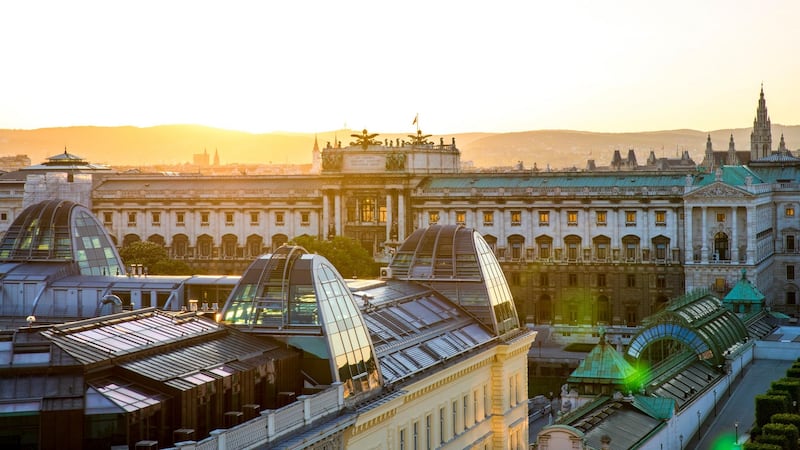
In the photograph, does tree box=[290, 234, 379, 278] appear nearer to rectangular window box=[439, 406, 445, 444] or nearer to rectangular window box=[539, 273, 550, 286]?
rectangular window box=[539, 273, 550, 286]

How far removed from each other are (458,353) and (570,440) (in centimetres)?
914

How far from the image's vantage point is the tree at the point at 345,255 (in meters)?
172

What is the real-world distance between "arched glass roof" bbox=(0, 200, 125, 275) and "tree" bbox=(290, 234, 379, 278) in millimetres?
68047

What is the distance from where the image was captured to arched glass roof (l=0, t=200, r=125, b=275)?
99.2 metres

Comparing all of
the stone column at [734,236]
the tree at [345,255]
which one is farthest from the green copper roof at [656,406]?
the stone column at [734,236]

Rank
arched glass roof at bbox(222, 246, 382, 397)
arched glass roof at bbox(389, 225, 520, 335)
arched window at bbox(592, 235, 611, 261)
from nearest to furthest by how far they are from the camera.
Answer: arched glass roof at bbox(222, 246, 382, 397) < arched glass roof at bbox(389, 225, 520, 335) < arched window at bbox(592, 235, 611, 261)

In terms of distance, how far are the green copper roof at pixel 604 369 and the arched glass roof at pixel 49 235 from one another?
118 ft

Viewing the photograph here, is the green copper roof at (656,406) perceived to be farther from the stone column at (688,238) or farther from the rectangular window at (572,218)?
the rectangular window at (572,218)

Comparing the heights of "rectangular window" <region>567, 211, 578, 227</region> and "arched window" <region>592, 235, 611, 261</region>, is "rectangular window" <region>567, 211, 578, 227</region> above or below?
above

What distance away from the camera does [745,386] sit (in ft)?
393

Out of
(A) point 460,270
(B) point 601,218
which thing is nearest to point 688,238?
(B) point 601,218

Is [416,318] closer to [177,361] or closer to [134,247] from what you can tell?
[177,361]

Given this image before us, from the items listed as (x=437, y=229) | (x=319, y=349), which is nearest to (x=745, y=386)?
(x=437, y=229)

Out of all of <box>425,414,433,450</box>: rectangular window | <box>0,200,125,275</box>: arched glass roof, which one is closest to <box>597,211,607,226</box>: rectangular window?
<box>0,200,125,275</box>: arched glass roof
